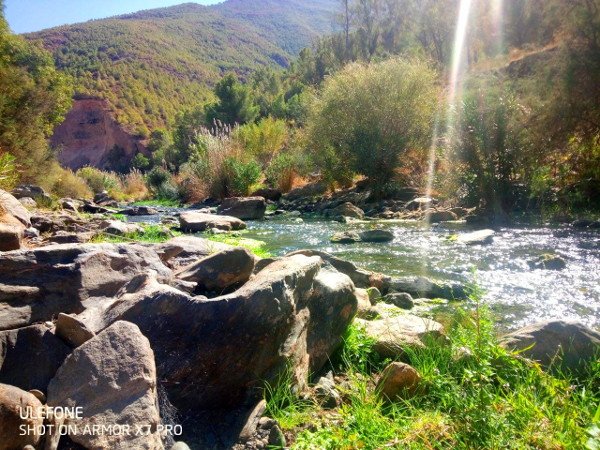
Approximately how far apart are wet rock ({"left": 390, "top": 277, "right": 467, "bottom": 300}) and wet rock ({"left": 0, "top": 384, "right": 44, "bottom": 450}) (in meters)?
4.18

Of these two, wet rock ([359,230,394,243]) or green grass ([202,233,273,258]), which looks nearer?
green grass ([202,233,273,258])

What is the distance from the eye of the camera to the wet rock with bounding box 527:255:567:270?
6227 millimetres

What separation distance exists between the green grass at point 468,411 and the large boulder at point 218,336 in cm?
25

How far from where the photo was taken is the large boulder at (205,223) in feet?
33.4

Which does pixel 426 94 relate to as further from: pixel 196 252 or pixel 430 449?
pixel 430 449

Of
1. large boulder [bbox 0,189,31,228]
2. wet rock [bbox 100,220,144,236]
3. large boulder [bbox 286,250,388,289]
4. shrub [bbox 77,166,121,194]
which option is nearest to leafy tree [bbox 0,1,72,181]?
wet rock [bbox 100,220,144,236]

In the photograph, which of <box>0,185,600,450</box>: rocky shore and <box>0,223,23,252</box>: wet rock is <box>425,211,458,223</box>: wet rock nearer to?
<box>0,185,600,450</box>: rocky shore

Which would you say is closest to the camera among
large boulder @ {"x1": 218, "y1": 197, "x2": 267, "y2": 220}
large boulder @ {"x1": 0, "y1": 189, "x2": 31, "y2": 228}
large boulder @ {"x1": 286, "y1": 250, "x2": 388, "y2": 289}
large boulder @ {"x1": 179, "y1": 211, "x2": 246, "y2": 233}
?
large boulder @ {"x1": 286, "y1": 250, "x2": 388, "y2": 289}

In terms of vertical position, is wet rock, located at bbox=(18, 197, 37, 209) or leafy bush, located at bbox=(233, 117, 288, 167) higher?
wet rock, located at bbox=(18, 197, 37, 209)

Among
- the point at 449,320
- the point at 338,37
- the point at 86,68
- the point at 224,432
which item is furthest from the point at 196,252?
the point at 86,68

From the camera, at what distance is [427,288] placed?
5.27 m

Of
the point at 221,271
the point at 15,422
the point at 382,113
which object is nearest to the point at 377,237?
the point at 221,271

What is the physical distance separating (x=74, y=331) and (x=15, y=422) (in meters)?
0.59

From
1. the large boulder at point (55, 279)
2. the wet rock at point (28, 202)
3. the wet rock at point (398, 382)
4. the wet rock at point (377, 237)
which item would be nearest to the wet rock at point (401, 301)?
the wet rock at point (398, 382)
